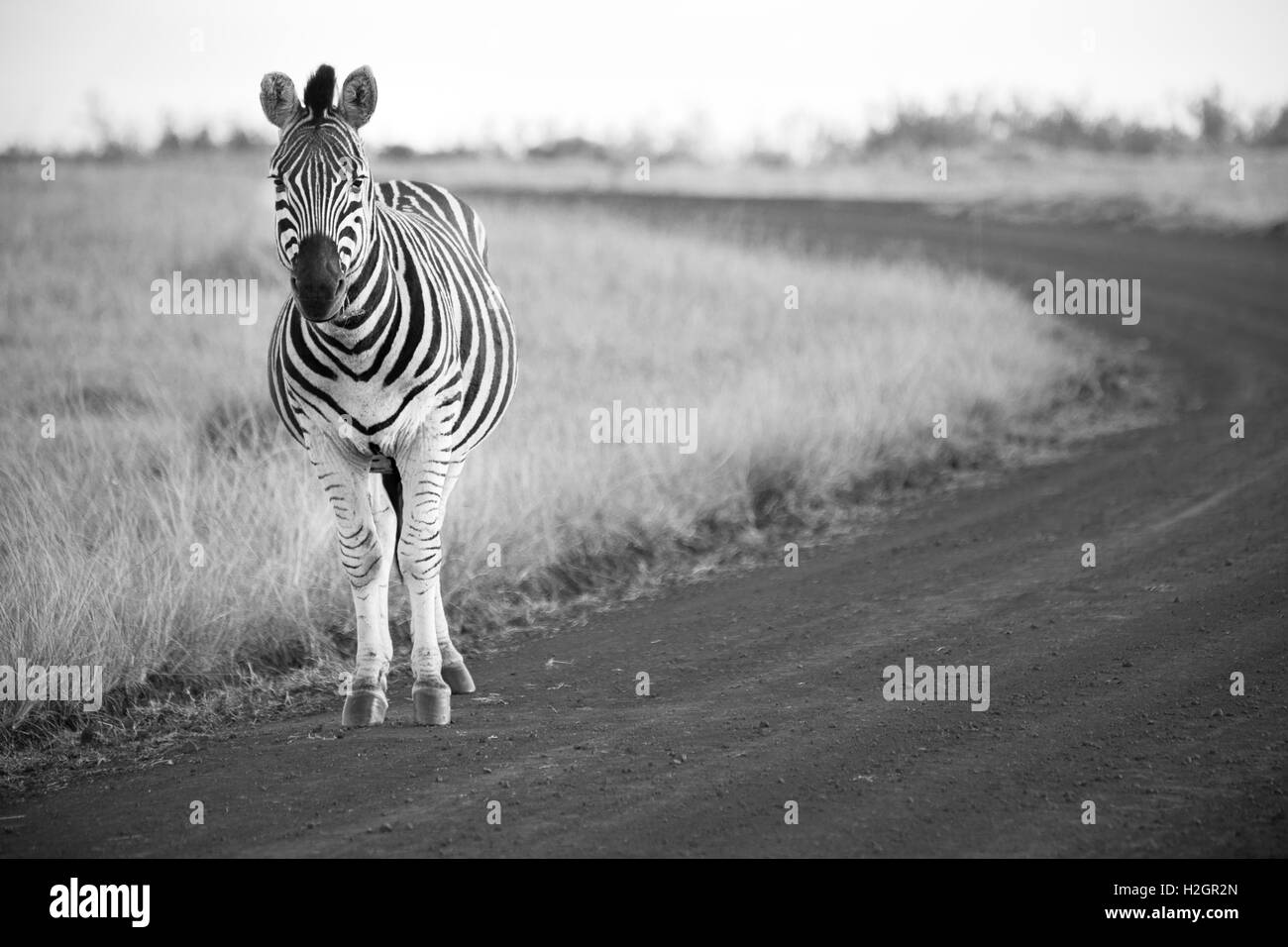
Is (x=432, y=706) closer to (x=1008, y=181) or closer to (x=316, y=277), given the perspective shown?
(x=316, y=277)

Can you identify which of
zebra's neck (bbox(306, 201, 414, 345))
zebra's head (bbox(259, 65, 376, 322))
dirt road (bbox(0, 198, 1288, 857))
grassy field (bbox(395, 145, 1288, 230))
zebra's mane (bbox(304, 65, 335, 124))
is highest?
grassy field (bbox(395, 145, 1288, 230))

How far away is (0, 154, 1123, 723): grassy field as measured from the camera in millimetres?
6320

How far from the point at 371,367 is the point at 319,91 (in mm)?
1104

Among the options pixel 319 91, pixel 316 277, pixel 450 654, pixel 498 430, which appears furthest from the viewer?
pixel 498 430

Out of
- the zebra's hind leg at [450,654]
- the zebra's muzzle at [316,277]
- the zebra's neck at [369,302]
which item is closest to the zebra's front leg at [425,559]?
the zebra's hind leg at [450,654]

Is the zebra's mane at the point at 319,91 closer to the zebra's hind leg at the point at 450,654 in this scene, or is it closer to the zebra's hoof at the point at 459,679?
the zebra's hind leg at the point at 450,654

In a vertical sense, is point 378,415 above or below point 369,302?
below

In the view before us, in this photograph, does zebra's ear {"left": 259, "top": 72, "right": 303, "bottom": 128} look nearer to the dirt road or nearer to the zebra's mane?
the zebra's mane

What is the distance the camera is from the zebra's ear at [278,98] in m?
4.93

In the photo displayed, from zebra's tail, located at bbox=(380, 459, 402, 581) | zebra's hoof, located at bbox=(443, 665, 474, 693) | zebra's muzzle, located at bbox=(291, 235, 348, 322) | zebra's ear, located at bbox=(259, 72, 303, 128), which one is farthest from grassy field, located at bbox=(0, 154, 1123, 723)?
zebra's ear, located at bbox=(259, 72, 303, 128)

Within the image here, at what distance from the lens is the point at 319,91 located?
493 cm

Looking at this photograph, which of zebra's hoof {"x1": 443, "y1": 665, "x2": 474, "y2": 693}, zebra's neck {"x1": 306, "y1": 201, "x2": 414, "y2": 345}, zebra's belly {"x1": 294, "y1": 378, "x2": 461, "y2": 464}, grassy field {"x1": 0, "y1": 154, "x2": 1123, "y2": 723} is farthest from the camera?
grassy field {"x1": 0, "y1": 154, "x2": 1123, "y2": 723}

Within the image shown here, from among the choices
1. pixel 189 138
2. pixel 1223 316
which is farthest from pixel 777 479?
pixel 189 138

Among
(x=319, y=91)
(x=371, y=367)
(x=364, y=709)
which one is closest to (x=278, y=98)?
(x=319, y=91)
